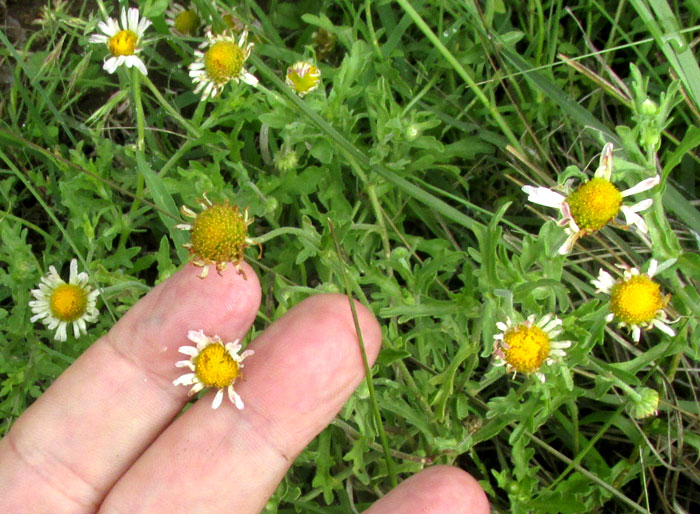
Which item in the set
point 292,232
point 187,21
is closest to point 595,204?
point 292,232

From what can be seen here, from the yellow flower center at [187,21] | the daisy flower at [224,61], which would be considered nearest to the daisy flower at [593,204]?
the daisy flower at [224,61]

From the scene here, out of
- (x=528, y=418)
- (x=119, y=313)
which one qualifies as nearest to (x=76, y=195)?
(x=119, y=313)

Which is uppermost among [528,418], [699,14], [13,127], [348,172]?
[699,14]

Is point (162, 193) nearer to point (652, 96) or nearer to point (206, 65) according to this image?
point (206, 65)

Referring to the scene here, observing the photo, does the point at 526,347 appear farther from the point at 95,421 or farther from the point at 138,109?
the point at 138,109

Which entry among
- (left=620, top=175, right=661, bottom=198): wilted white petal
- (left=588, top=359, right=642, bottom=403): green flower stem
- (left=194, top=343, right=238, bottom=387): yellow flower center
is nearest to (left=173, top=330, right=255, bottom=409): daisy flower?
(left=194, top=343, right=238, bottom=387): yellow flower center

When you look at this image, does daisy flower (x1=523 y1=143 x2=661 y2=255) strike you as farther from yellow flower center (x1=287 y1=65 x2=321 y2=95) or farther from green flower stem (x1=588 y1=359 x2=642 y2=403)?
yellow flower center (x1=287 y1=65 x2=321 y2=95)
